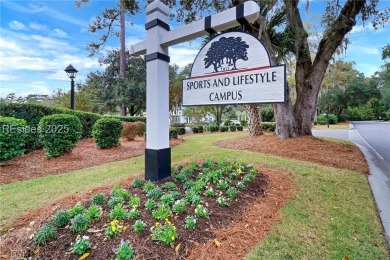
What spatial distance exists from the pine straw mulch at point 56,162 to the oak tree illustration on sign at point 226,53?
14.1ft

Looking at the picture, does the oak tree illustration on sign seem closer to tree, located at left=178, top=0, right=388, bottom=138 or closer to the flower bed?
the flower bed

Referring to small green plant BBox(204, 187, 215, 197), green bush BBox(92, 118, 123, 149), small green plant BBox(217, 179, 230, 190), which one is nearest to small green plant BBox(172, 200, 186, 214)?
small green plant BBox(204, 187, 215, 197)

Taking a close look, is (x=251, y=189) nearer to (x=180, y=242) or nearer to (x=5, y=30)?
(x=180, y=242)

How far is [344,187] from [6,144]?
7.04 metres

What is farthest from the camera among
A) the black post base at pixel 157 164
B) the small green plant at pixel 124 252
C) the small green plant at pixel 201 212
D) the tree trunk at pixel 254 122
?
the tree trunk at pixel 254 122

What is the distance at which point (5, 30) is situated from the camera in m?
4.89

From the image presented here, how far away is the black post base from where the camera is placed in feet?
11.1

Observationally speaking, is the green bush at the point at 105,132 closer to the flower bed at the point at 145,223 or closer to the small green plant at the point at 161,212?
the flower bed at the point at 145,223

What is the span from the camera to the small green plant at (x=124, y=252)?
1.69m

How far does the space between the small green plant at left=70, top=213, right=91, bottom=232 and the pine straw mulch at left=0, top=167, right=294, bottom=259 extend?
9cm

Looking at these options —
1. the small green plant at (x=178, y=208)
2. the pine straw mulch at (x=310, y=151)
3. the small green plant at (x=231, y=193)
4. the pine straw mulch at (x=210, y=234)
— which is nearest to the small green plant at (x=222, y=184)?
the small green plant at (x=231, y=193)

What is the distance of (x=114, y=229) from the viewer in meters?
1.98

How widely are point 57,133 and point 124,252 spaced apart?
5.16 meters

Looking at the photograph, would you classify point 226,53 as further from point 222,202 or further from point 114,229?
point 114,229
